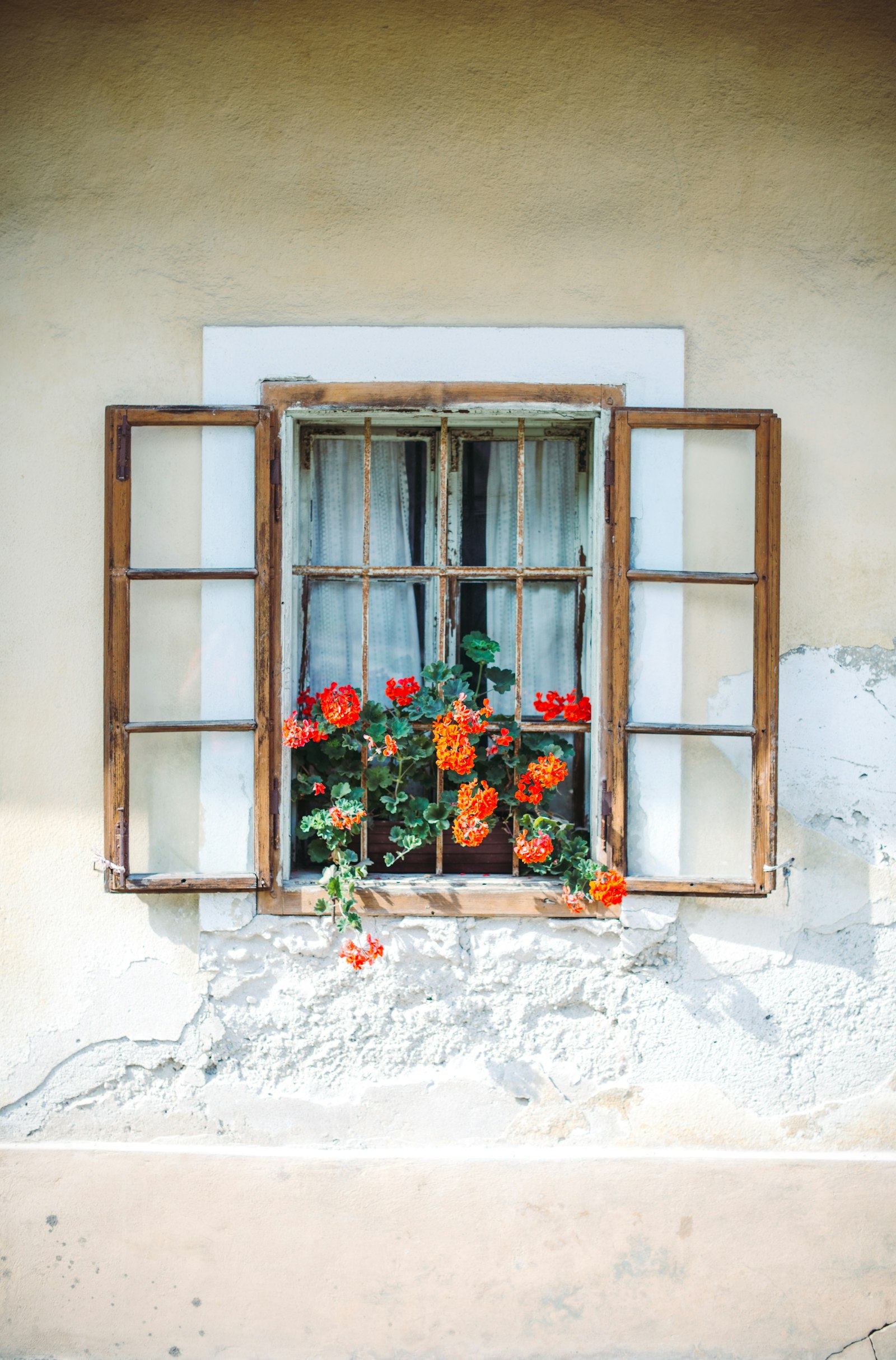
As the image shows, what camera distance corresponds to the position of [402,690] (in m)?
2.36

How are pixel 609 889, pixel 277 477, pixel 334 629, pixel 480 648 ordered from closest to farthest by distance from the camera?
pixel 609 889, pixel 277 477, pixel 480 648, pixel 334 629

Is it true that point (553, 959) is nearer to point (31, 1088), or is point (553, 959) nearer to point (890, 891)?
point (890, 891)

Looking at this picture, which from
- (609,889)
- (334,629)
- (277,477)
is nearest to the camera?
(609,889)

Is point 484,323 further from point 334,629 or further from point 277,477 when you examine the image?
point 334,629

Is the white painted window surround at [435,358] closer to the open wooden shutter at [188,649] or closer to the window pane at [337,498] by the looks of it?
the open wooden shutter at [188,649]

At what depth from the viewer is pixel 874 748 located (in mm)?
2389

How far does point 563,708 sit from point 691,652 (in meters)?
0.39

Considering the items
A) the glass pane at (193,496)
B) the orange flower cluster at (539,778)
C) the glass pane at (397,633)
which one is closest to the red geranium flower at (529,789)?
the orange flower cluster at (539,778)

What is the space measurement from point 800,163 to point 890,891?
206 centimetres

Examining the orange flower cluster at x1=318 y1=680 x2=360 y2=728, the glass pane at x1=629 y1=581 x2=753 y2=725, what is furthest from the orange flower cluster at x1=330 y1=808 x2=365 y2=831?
the glass pane at x1=629 y1=581 x2=753 y2=725

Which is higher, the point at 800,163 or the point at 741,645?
the point at 800,163

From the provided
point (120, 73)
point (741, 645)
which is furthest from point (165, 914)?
point (120, 73)

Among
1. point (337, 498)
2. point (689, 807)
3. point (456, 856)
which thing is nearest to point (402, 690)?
point (456, 856)

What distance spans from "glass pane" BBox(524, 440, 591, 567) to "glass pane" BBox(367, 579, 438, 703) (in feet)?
1.15
